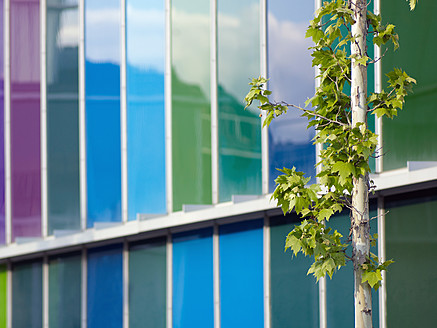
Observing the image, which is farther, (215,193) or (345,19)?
(215,193)

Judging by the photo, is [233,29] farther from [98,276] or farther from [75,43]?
[98,276]

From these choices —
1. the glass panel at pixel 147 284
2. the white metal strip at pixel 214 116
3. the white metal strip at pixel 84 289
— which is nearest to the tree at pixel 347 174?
the white metal strip at pixel 214 116

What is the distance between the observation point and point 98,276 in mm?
13961

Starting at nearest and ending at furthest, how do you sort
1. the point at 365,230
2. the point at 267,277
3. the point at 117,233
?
the point at 365,230 → the point at 267,277 → the point at 117,233

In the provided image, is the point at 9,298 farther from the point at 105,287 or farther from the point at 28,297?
the point at 105,287

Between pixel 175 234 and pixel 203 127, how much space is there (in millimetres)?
2104

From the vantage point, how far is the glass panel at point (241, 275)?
12422 mm

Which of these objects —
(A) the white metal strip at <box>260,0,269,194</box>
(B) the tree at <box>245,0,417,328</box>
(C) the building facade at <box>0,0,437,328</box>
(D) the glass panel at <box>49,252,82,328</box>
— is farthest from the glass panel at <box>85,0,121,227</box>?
(B) the tree at <box>245,0,417,328</box>

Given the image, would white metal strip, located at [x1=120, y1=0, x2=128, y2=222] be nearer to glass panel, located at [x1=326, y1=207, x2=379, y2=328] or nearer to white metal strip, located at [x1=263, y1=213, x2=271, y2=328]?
white metal strip, located at [x1=263, y1=213, x2=271, y2=328]

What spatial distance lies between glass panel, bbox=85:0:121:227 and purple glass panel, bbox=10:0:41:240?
121cm

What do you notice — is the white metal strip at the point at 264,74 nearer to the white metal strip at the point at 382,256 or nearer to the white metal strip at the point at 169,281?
the white metal strip at the point at 382,256

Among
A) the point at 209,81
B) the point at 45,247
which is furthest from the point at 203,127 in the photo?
the point at 45,247

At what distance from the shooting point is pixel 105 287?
13.9 m

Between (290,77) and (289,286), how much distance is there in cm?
363
